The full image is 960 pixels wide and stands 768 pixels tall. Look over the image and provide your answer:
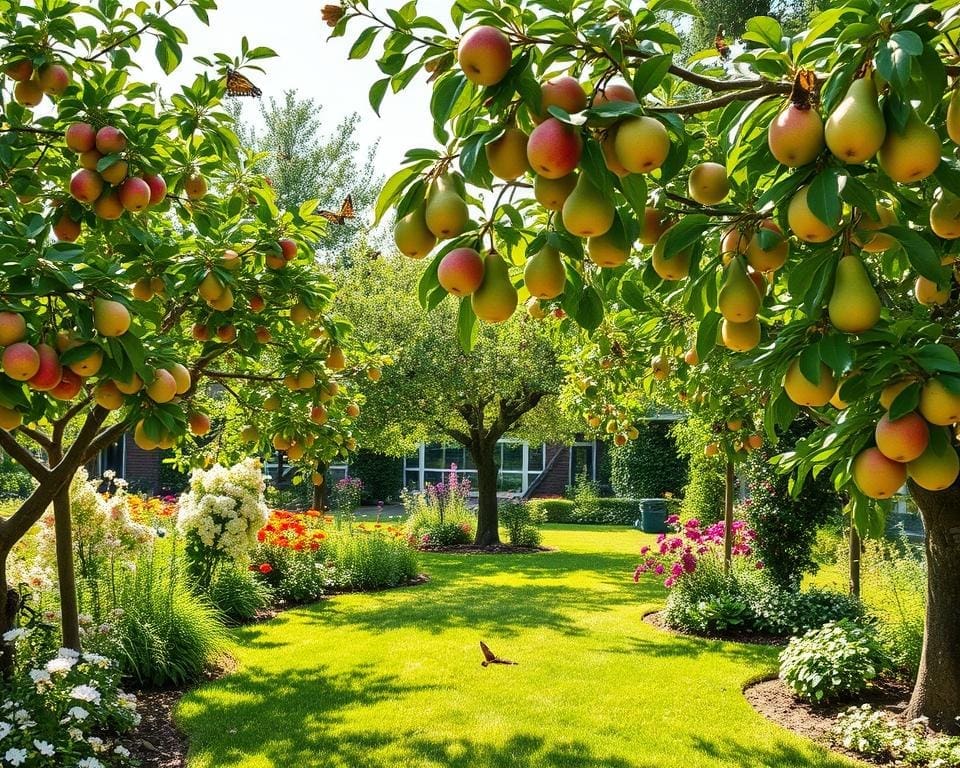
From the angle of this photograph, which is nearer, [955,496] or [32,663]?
[32,663]

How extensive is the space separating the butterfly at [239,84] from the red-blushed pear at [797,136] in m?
3.05

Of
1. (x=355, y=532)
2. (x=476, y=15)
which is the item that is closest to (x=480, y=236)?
(x=476, y=15)

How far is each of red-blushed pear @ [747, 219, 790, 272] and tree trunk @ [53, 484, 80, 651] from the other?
4452mm

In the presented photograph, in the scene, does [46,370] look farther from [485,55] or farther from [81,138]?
[485,55]

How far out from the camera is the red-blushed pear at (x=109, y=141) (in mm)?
2873

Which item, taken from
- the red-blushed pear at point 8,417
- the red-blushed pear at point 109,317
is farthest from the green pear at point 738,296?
the red-blushed pear at point 8,417

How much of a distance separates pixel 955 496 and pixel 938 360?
4.28 meters

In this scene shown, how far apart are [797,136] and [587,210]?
1.21 feet

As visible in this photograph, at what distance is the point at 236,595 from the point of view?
28.8 ft

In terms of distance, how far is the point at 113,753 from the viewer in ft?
13.9

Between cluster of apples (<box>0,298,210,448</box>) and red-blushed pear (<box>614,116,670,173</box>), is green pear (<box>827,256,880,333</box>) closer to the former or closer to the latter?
red-blushed pear (<box>614,116,670,173</box>)

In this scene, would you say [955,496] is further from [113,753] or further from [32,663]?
[32,663]

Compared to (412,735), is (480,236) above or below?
above

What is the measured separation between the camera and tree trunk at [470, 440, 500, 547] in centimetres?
1639
